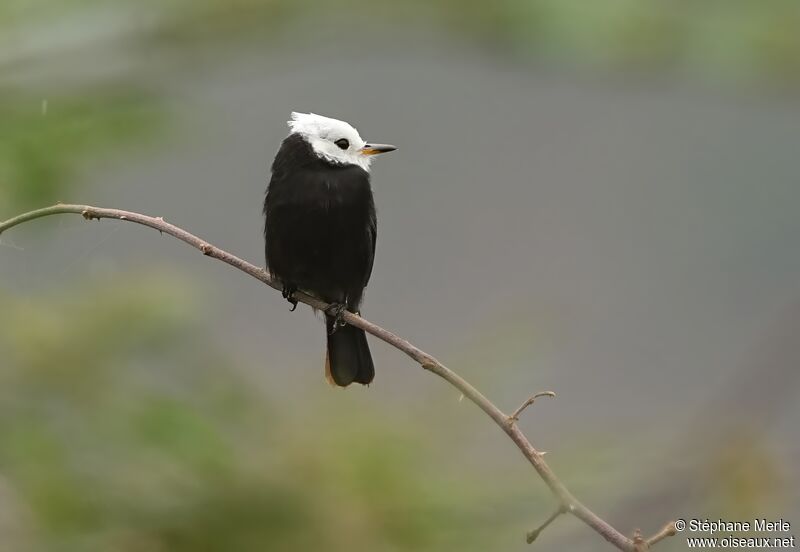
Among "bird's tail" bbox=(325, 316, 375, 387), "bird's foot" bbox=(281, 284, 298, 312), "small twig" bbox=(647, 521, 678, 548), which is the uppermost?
"bird's foot" bbox=(281, 284, 298, 312)

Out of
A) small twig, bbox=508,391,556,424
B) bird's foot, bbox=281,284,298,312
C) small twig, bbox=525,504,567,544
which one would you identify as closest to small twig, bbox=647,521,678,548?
small twig, bbox=525,504,567,544

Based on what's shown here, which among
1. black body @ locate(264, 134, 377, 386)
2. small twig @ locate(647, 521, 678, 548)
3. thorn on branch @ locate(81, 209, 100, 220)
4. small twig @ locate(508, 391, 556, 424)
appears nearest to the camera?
small twig @ locate(647, 521, 678, 548)

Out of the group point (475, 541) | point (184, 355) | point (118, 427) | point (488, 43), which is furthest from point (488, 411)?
point (184, 355)

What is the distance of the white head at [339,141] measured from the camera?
4.24 metres

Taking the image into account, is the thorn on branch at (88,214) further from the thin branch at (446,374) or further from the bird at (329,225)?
the bird at (329,225)

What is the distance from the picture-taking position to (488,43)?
222cm

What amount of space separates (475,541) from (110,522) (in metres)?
0.87

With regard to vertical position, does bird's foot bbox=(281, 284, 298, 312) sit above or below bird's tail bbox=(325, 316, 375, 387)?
above

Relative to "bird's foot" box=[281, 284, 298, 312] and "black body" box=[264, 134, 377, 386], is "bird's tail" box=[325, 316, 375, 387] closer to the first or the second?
"black body" box=[264, 134, 377, 386]

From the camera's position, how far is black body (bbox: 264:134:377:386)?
4.02 meters

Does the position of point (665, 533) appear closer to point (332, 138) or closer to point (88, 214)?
point (88, 214)

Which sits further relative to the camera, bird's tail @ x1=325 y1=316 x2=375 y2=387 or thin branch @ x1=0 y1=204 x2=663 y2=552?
bird's tail @ x1=325 y1=316 x2=375 y2=387

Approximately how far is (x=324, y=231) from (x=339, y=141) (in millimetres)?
429

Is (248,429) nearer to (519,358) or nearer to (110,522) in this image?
(110,522)
